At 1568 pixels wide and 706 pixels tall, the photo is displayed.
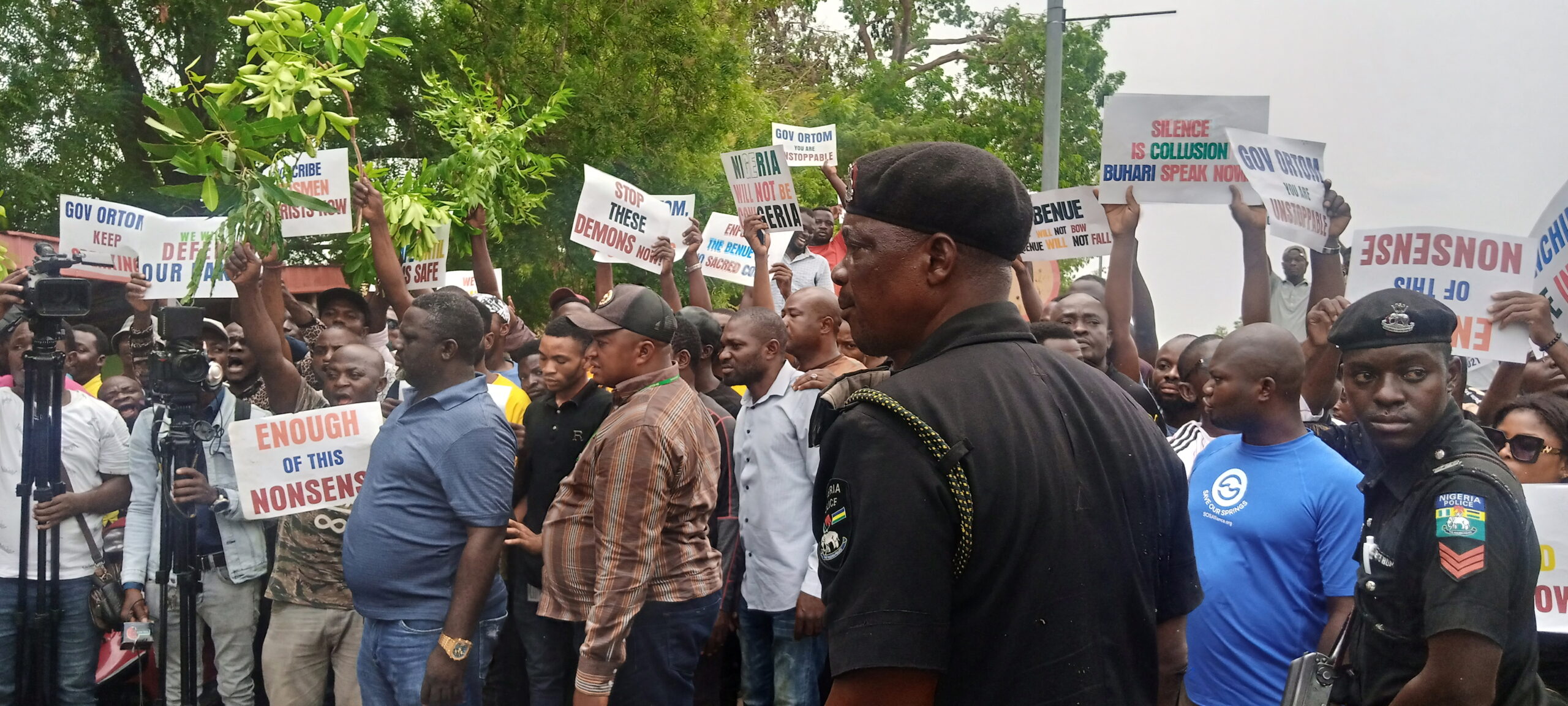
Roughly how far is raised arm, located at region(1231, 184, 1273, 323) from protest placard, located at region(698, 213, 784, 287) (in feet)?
12.7

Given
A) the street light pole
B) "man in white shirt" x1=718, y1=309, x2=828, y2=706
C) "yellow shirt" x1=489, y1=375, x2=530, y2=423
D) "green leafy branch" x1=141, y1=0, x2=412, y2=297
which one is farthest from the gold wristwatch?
the street light pole

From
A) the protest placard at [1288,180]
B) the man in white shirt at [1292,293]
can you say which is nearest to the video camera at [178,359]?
the protest placard at [1288,180]

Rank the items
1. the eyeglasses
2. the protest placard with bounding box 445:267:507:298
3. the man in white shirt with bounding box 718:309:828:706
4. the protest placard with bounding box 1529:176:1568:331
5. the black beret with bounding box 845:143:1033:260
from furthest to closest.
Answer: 1. the protest placard with bounding box 445:267:507:298
2. the man in white shirt with bounding box 718:309:828:706
3. the protest placard with bounding box 1529:176:1568:331
4. the eyeglasses
5. the black beret with bounding box 845:143:1033:260

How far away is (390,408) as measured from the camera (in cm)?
656

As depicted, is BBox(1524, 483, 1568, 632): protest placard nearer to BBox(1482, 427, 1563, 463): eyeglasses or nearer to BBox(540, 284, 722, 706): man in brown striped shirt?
Result: BBox(1482, 427, 1563, 463): eyeglasses

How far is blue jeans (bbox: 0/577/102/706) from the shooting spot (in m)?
6.16

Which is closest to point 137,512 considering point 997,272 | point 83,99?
point 997,272

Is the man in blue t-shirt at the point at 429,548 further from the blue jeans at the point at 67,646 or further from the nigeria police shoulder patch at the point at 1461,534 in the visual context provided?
the nigeria police shoulder patch at the point at 1461,534

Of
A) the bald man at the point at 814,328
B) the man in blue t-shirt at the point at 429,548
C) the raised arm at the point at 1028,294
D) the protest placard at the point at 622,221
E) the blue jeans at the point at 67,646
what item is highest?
the protest placard at the point at 622,221

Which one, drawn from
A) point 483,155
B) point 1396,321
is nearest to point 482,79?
point 483,155

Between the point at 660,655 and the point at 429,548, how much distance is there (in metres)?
0.96

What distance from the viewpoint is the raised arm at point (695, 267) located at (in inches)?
337

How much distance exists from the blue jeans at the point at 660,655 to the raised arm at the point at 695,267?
3.83m

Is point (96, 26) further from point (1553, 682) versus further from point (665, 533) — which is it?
point (1553, 682)
